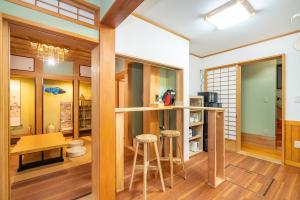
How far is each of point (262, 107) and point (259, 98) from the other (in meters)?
0.26

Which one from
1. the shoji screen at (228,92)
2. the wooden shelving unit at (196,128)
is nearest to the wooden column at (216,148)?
the wooden shelving unit at (196,128)

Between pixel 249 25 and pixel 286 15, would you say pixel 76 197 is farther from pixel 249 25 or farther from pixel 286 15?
pixel 286 15

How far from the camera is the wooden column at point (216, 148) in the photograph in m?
2.02

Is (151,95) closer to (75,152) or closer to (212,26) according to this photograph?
(212,26)

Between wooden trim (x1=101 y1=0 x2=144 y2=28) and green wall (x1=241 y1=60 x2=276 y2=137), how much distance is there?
13.9ft

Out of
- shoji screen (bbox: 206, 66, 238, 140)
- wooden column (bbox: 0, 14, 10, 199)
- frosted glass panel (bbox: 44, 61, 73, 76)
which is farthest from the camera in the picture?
frosted glass panel (bbox: 44, 61, 73, 76)

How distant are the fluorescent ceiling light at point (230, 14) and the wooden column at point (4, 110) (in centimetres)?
235

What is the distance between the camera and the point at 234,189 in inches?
76.4

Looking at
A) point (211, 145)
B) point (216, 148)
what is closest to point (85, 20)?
point (211, 145)

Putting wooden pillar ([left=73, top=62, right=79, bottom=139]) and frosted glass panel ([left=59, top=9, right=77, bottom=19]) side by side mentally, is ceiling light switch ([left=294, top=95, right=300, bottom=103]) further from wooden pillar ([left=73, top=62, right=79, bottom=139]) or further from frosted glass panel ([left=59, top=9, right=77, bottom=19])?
wooden pillar ([left=73, top=62, right=79, bottom=139])

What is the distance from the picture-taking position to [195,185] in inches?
80.6

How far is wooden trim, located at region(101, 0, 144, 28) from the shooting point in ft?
3.72

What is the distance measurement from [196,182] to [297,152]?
6.89ft

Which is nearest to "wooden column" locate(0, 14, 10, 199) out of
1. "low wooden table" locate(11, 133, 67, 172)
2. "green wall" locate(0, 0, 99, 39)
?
"green wall" locate(0, 0, 99, 39)
